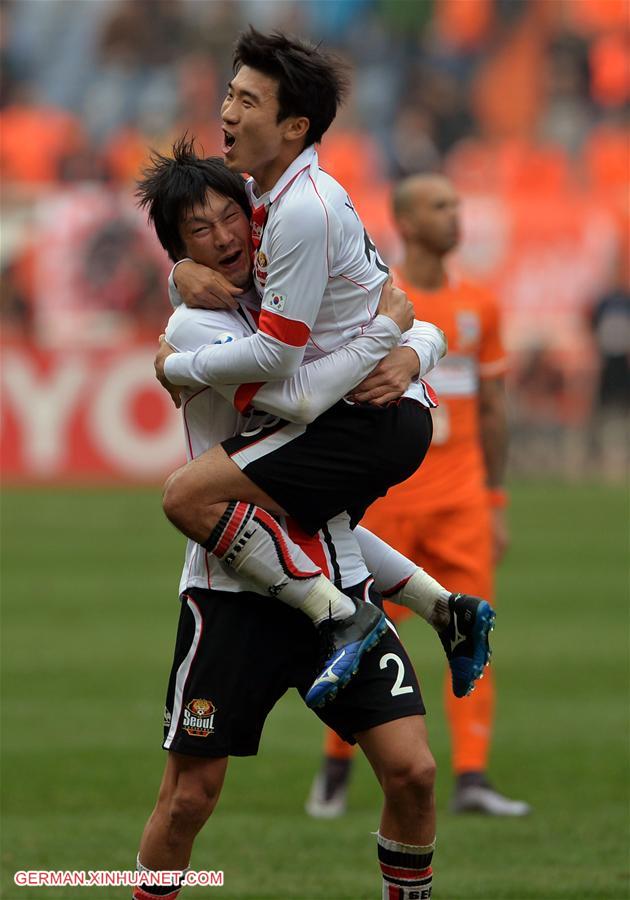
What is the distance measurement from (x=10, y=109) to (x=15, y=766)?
21.2 metres

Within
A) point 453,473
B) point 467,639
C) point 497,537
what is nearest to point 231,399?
point 467,639

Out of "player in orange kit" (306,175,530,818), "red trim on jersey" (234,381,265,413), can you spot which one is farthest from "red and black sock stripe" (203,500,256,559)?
"player in orange kit" (306,175,530,818)

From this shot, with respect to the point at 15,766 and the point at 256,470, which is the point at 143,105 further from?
the point at 256,470

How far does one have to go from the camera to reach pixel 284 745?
28.0 ft

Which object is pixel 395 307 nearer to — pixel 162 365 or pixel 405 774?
pixel 162 365

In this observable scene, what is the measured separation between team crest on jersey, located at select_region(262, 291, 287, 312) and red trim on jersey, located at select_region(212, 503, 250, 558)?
0.57 meters

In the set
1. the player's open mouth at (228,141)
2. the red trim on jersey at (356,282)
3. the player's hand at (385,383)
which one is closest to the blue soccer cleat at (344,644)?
the player's hand at (385,383)

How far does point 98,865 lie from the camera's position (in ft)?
19.8

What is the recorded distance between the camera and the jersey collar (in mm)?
4445

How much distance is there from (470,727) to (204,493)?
2976mm

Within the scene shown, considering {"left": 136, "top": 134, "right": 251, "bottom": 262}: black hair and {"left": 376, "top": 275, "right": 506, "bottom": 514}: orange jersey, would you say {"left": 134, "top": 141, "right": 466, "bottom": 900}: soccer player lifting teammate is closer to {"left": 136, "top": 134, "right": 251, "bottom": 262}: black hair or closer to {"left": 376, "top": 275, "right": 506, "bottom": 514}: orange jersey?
{"left": 136, "top": 134, "right": 251, "bottom": 262}: black hair

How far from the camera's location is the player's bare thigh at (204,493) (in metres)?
4.54

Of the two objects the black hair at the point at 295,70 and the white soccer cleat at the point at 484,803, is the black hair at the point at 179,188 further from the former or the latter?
the white soccer cleat at the point at 484,803

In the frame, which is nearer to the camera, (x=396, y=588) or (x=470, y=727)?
(x=396, y=588)
